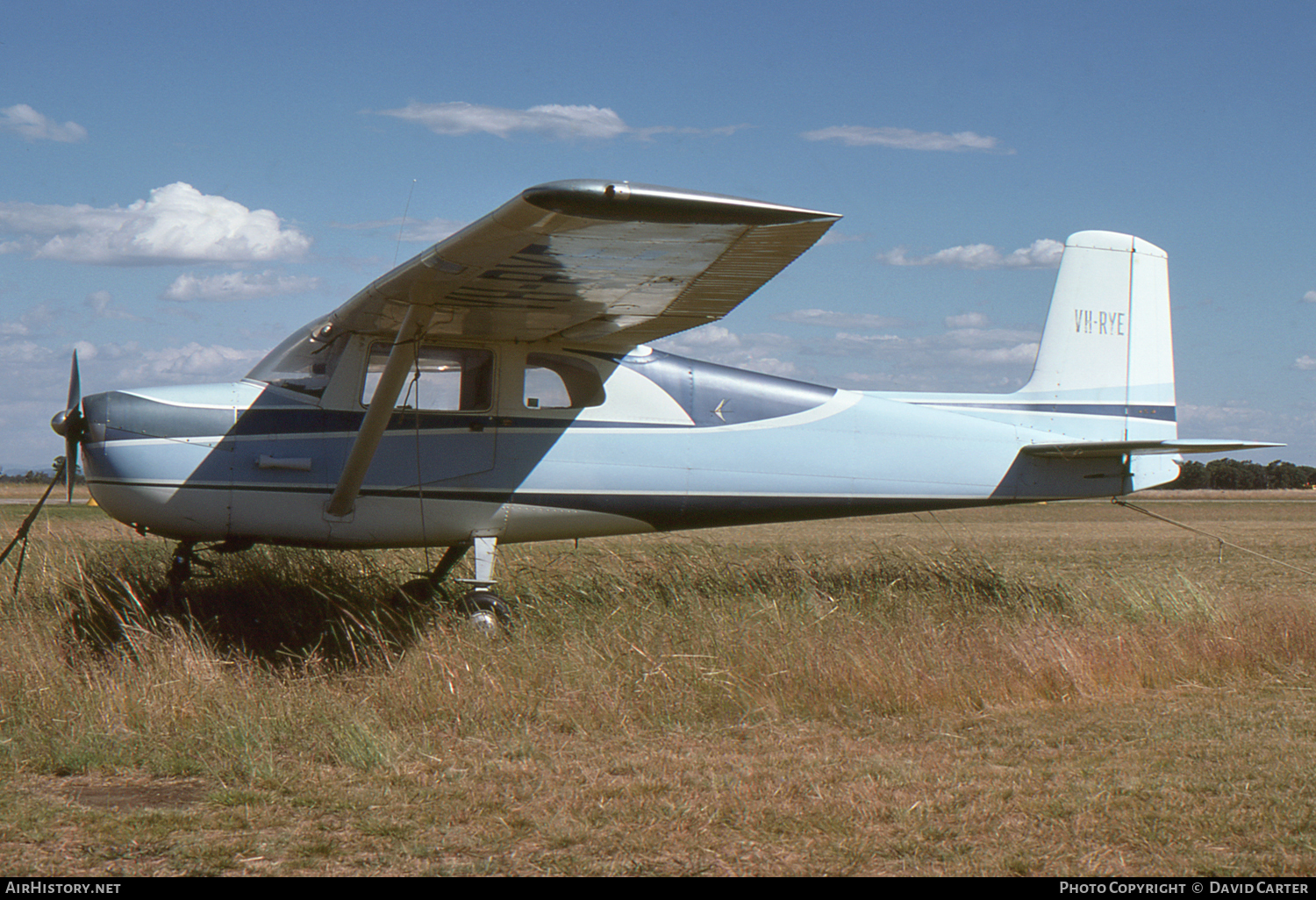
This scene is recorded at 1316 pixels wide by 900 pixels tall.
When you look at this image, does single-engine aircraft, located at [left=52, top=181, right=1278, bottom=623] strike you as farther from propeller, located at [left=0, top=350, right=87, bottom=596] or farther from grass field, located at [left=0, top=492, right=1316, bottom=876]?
grass field, located at [left=0, top=492, right=1316, bottom=876]

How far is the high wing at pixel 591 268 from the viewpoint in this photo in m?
4.68

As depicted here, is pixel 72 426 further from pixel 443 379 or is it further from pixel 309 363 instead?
pixel 443 379

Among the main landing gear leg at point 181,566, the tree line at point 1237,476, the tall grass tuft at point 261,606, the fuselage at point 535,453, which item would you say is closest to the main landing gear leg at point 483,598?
the fuselage at point 535,453

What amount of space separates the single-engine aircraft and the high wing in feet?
0.08

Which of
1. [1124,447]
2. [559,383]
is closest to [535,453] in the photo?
[559,383]

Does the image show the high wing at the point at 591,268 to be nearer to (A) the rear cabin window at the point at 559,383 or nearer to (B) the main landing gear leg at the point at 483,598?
(A) the rear cabin window at the point at 559,383

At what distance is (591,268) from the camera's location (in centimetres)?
584

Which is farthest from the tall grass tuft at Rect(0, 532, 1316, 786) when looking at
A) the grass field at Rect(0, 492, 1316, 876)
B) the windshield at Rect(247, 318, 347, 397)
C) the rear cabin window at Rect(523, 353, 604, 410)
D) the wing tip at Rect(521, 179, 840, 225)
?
the wing tip at Rect(521, 179, 840, 225)

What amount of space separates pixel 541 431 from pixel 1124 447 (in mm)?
4723

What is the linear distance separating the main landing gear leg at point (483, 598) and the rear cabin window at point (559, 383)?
1.07 metres

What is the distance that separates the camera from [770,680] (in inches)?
229

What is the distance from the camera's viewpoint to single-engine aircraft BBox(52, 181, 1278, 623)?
242 inches
